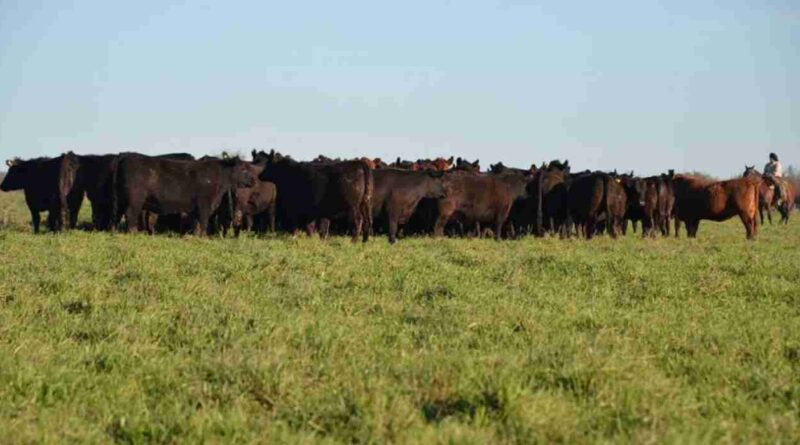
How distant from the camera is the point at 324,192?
1858cm

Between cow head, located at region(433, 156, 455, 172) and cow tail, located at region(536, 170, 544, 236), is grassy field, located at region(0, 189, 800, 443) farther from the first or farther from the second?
cow head, located at region(433, 156, 455, 172)

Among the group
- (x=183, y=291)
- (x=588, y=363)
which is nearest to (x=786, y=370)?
(x=588, y=363)

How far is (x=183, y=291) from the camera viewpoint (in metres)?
9.67

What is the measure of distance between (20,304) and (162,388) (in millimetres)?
3345

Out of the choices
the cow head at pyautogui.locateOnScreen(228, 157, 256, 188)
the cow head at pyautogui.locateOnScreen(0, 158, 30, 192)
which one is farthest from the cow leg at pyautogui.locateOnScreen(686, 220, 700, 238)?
the cow head at pyautogui.locateOnScreen(0, 158, 30, 192)

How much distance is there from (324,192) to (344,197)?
0.54m

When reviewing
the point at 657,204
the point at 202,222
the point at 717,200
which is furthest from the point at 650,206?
the point at 202,222

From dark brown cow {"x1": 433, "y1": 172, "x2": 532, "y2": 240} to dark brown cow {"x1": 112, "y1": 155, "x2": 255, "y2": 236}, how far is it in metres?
4.34

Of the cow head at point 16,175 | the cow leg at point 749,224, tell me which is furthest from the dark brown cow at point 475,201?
the cow head at point 16,175

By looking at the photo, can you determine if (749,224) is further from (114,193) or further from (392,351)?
(392,351)

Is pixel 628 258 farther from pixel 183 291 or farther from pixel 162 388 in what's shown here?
pixel 162 388

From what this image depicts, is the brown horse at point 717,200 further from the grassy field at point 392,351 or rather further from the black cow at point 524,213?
the grassy field at point 392,351

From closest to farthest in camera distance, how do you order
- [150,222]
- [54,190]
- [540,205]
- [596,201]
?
[54,190], [150,222], [596,201], [540,205]

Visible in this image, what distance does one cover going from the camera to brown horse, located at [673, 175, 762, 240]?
23.5m
